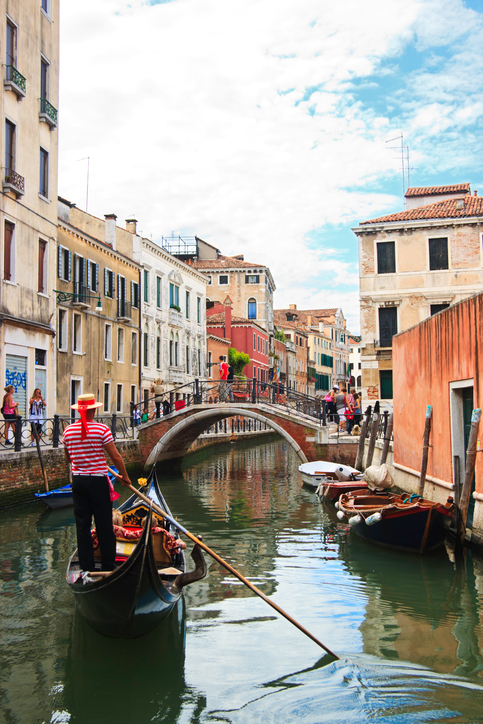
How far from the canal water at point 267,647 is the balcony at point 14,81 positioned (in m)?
8.84

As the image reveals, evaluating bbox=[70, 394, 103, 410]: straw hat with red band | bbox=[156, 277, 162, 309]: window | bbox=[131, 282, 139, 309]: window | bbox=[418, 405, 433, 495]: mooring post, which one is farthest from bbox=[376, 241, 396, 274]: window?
bbox=[70, 394, 103, 410]: straw hat with red band

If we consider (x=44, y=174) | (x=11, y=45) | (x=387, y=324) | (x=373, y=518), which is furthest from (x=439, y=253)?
(x=373, y=518)

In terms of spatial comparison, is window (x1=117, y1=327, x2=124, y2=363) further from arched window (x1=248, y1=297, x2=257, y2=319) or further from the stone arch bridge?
arched window (x1=248, y1=297, x2=257, y2=319)

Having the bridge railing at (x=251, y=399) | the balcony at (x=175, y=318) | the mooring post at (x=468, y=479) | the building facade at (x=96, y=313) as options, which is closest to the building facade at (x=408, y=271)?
the bridge railing at (x=251, y=399)

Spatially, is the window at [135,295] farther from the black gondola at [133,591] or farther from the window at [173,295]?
the black gondola at [133,591]

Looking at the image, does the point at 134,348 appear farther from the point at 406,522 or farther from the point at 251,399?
the point at 406,522

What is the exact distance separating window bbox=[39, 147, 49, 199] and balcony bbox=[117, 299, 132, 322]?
6.07 meters

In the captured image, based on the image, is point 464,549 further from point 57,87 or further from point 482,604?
point 57,87

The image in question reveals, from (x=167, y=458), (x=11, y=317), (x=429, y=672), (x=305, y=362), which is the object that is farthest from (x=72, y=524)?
(x=305, y=362)

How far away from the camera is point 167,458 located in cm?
1873

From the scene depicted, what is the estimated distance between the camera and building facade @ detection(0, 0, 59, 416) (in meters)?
13.0

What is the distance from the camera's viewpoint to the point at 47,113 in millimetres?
14727

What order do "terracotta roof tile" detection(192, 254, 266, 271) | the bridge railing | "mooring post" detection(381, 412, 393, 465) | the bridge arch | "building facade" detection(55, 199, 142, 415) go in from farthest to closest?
"terracotta roof tile" detection(192, 254, 266, 271) → "building facade" detection(55, 199, 142, 415) → the bridge railing → the bridge arch → "mooring post" detection(381, 412, 393, 465)

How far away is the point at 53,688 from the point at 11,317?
9.70 metres
